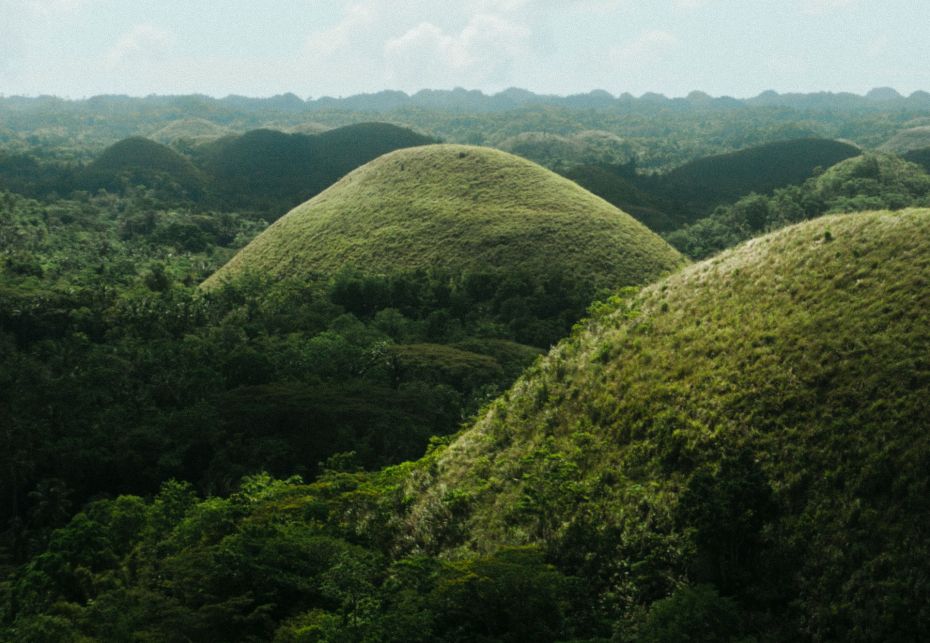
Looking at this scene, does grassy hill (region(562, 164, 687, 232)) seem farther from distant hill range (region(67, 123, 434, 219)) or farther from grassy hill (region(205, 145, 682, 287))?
distant hill range (region(67, 123, 434, 219))

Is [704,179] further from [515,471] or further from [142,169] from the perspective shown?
[515,471]

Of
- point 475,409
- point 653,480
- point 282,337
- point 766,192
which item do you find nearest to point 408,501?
point 653,480

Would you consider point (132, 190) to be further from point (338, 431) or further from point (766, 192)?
point (338, 431)

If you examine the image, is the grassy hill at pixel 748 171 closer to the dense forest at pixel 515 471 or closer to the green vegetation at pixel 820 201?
the green vegetation at pixel 820 201

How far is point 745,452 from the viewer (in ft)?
64.6

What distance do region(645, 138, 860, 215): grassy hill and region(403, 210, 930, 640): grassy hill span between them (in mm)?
129049

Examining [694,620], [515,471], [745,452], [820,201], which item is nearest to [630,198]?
[820,201]

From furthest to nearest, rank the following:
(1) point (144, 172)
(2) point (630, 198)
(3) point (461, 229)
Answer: (1) point (144, 172), (2) point (630, 198), (3) point (461, 229)

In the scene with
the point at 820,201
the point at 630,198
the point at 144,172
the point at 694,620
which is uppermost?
the point at 144,172

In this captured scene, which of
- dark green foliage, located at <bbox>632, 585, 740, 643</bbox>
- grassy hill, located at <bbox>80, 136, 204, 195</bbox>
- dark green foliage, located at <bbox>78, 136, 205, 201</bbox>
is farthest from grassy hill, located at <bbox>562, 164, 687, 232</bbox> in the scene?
dark green foliage, located at <bbox>632, 585, 740, 643</bbox>

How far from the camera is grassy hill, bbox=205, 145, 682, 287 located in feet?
259

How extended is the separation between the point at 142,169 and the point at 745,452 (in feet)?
600

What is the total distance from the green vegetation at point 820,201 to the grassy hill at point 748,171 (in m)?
26.6

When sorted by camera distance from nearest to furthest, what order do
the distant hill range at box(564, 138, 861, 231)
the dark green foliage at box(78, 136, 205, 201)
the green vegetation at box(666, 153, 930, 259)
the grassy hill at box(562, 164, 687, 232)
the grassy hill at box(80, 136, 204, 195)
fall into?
the green vegetation at box(666, 153, 930, 259)
the grassy hill at box(562, 164, 687, 232)
the distant hill range at box(564, 138, 861, 231)
the dark green foliage at box(78, 136, 205, 201)
the grassy hill at box(80, 136, 204, 195)
